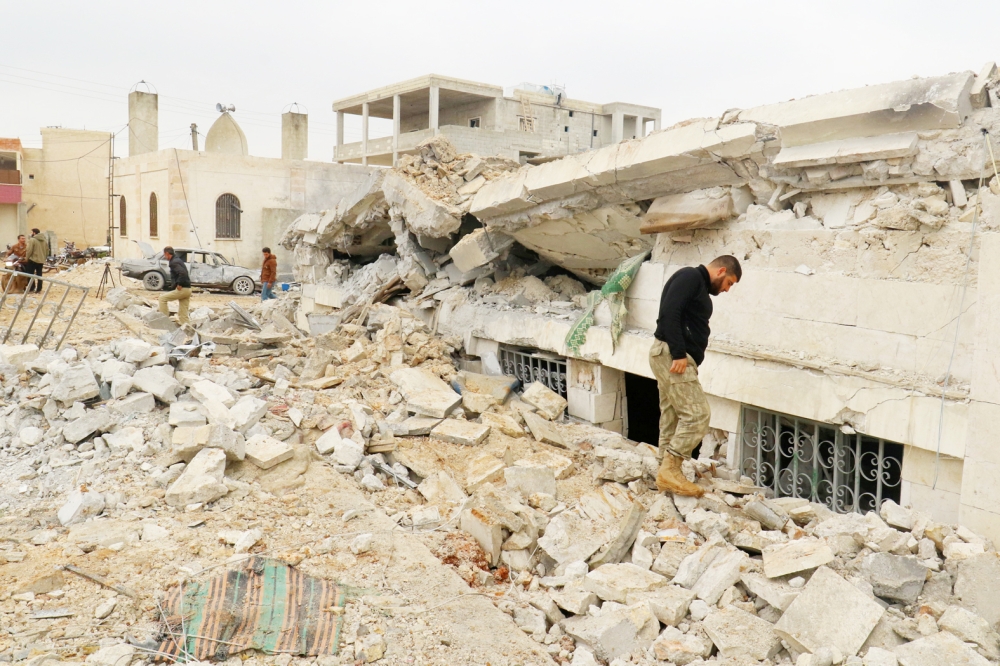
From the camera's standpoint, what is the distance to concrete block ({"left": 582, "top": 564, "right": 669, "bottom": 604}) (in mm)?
3744

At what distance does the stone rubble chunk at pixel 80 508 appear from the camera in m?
4.38

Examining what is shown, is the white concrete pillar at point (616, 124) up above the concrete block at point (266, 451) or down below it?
above

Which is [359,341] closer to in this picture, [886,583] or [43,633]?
[43,633]

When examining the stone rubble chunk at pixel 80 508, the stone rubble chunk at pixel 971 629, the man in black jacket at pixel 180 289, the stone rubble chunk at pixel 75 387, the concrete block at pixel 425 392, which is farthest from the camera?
the man in black jacket at pixel 180 289

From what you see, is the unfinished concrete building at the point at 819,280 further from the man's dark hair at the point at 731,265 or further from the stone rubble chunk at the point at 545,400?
the man's dark hair at the point at 731,265

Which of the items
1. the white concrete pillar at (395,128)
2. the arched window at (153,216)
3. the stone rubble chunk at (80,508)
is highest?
the white concrete pillar at (395,128)

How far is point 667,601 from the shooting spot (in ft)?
11.9

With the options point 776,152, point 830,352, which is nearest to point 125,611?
point 830,352

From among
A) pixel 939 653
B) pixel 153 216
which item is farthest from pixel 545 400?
pixel 153 216

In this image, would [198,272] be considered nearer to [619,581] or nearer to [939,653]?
[619,581]

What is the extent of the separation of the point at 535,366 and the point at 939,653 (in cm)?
474

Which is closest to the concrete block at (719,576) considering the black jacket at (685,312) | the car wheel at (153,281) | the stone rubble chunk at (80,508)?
the black jacket at (685,312)

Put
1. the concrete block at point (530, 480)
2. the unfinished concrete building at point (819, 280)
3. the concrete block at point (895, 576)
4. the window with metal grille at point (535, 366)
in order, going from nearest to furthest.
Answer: the concrete block at point (895, 576), the unfinished concrete building at point (819, 280), the concrete block at point (530, 480), the window with metal grille at point (535, 366)

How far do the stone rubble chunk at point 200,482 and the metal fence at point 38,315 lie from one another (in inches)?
146
